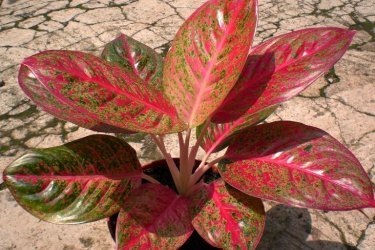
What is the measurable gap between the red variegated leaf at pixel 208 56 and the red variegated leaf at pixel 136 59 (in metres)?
0.12

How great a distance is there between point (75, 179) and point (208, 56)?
1.03 feet

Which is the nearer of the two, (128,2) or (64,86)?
(64,86)

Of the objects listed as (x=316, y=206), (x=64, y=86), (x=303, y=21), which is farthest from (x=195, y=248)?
(x=303, y=21)

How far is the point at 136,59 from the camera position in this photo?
839mm

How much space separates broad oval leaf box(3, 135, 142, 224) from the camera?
0.61m

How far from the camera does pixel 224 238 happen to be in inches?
24.9

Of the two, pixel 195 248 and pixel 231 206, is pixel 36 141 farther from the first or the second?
pixel 231 206

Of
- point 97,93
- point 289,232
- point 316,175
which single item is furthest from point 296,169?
point 289,232

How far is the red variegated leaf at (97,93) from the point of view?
1.70 ft

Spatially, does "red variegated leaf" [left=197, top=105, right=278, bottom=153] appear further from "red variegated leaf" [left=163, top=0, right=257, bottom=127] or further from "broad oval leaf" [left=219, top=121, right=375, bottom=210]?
"red variegated leaf" [left=163, top=0, right=257, bottom=127]

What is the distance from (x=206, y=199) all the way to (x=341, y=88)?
1.26 metres

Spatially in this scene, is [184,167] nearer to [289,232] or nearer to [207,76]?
[207,76]

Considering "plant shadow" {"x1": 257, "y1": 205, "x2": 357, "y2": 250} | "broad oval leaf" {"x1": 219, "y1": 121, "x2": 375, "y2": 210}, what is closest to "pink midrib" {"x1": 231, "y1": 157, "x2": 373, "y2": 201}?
"broad oval leaf" {"x1": 219, "y1": 121, "x2": 375, "y2": 210}

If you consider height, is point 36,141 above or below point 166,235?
below
